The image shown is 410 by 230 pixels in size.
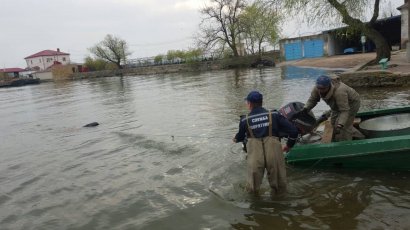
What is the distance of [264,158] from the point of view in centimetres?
561

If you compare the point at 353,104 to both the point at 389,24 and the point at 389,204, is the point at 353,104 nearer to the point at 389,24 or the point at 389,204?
the point at 389,204

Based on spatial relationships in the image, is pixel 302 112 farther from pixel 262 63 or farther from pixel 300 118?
pixel 262 63

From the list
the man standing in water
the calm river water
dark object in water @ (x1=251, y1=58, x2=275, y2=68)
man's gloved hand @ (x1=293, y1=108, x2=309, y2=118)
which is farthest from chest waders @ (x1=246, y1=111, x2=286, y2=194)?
dark object in water @ (x1=251, y1=58, x2=275, y2=68)

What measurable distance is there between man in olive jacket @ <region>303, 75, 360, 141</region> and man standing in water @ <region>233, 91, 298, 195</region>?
1.30 meters

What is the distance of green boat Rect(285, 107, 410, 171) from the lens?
241 inches

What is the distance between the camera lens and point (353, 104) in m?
6.72

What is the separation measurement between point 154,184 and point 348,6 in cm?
1932

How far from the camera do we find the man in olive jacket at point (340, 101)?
21.4 ft

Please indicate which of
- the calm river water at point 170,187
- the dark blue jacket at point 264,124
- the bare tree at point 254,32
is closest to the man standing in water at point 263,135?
the dark blue jacket at point 264,124

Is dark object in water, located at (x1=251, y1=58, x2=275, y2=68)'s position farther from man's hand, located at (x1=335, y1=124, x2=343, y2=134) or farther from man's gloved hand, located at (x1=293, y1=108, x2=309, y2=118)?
man's hand, located at (x1=335, y1=124, x2=343, y2=134)

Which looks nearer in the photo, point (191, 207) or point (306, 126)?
point (191, 207)

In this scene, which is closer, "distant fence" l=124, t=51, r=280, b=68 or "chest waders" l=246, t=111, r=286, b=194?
"chest waders" l=246, t=111, r=286, b=194

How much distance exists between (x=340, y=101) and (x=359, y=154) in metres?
0.92

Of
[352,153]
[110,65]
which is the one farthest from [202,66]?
[352,153]
